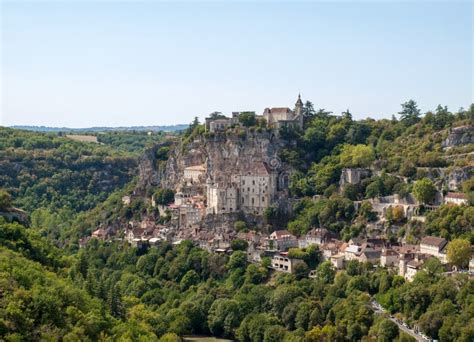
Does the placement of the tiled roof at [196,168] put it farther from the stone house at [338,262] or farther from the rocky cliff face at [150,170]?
the stone house at [338,262]

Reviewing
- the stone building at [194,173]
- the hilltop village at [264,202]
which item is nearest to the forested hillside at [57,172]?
the hilltop village at [264,202]

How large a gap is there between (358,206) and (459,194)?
26.8ft

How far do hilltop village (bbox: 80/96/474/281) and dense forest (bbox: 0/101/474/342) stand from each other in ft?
1.80

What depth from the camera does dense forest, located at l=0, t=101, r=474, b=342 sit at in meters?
38.6

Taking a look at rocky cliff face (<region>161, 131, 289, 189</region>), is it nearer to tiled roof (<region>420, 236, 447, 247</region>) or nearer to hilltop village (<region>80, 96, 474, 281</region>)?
hilltop village (<region>80, 96, 474, 281</region>)

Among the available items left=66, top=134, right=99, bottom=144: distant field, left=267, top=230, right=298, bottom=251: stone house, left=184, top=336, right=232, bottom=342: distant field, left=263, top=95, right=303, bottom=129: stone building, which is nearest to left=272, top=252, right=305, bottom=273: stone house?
left=267, top=230, right=298, bottom=251: stone house

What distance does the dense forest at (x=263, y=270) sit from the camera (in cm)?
3859

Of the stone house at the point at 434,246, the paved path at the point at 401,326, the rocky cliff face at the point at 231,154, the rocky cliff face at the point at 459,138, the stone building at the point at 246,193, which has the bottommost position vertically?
the paved path at the point at 401,326

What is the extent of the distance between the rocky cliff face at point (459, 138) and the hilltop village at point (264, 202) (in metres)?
0.08

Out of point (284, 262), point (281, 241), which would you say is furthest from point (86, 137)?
point (284, 262)

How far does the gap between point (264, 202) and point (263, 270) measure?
10163 mm

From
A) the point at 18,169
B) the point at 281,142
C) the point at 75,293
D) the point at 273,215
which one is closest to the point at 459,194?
the point at 273,215

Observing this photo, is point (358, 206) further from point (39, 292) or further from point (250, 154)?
point (39, 292)

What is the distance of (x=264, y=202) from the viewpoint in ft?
219
